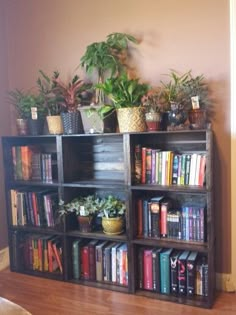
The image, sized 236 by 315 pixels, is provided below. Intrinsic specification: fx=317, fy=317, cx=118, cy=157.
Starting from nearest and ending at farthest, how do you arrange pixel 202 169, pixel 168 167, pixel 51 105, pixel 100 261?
1. pixel 202 169
2. pixel 168 167
3. pixel 100 261
4. pixel 51 105

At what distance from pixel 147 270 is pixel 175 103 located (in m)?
1.20

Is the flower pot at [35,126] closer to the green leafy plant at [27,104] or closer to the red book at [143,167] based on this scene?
the green leafy plant at [27,104]

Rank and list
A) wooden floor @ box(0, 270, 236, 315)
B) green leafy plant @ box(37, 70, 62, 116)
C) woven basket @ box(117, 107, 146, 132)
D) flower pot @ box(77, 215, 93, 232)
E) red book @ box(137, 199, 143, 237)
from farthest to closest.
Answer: green leafy plant @ box(37, 70, 62, 116) → flower pot @ box(77, 215, 93, 232) → red book @ box(137, 199, 143, 237) → woven basket @ box(117, 107, 146, 132) → wooden floor @ box(0, 270, 236, 315)

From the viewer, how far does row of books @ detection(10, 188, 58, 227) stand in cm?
258

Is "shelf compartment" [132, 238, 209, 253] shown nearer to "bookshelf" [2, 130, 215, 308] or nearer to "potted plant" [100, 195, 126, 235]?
"bookshelf" [2, 130, 215, 308]

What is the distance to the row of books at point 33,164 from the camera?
261 cm

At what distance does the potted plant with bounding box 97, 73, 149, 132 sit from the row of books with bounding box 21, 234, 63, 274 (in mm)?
1119

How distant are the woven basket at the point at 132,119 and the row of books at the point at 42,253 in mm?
1125

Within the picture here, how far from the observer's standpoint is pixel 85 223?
244cm

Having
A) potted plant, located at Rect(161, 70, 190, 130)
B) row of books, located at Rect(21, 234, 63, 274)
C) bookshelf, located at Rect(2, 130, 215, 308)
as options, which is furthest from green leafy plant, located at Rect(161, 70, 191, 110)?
row of books, located at Rect(21, 234, 63, 274)

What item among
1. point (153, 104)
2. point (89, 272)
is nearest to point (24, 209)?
point (89, 272)

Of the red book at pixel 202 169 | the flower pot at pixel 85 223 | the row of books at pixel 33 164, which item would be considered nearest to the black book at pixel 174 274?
the red book at pixel 202 169

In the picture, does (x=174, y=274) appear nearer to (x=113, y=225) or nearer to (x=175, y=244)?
(x=175, y=244)

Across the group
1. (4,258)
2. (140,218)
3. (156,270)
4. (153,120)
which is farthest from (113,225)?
(4,258)
